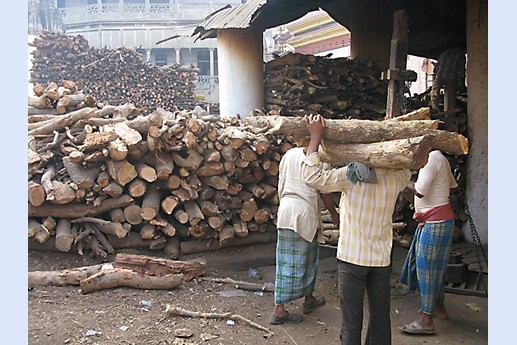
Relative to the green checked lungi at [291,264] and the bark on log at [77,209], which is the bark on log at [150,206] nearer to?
the bark on log at [77,209]

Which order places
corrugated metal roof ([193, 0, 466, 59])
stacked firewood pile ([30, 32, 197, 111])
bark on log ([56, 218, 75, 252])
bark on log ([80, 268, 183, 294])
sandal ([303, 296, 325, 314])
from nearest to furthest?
1. bark on log ([80, 268, 183, 294])
2. sandal ([303, 296, 325, 314])
3. bark on log ([56, 218, 75, 252])
4. corrugated metal roof ([193, 0, 466, 59])
5. stacked firewood pile ([30, 32, 197, 111])

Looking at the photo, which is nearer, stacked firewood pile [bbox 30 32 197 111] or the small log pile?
the small log pile

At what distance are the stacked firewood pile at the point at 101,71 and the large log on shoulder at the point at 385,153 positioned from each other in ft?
43.6

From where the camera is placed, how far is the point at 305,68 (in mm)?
8867

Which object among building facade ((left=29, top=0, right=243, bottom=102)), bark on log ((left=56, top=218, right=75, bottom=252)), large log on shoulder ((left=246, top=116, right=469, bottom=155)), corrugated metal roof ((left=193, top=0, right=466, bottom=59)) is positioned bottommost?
bark on log ((left=56, top=218, right=75, bottom=252))

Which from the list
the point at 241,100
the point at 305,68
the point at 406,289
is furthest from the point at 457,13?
the point at 406,289

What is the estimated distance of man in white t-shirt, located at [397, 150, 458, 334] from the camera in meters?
4.60

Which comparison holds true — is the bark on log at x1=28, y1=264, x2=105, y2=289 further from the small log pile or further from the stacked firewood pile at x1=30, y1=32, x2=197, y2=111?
the stacked firewood pile at x1=30, y1=32, x2=197, y2=111

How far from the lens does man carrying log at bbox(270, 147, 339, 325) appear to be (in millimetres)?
4840

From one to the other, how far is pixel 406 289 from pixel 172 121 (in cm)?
355

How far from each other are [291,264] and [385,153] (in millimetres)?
1995

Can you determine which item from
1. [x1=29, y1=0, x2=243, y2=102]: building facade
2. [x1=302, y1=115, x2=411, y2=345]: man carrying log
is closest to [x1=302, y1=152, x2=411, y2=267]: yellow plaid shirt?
[x1=302, y1=115, x2=411, y2=345]: man carrying log

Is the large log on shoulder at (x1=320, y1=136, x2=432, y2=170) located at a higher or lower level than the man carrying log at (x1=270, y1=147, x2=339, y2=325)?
higher

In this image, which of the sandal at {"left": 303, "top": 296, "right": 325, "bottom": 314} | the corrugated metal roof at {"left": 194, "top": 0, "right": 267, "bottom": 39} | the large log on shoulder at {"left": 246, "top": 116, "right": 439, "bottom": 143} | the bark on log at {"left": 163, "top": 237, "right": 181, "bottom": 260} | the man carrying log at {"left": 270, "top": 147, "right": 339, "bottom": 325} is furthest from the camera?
the corrugated metal roof at {"left": 194, "top": 0, "right": 267, "bottom": 39}
